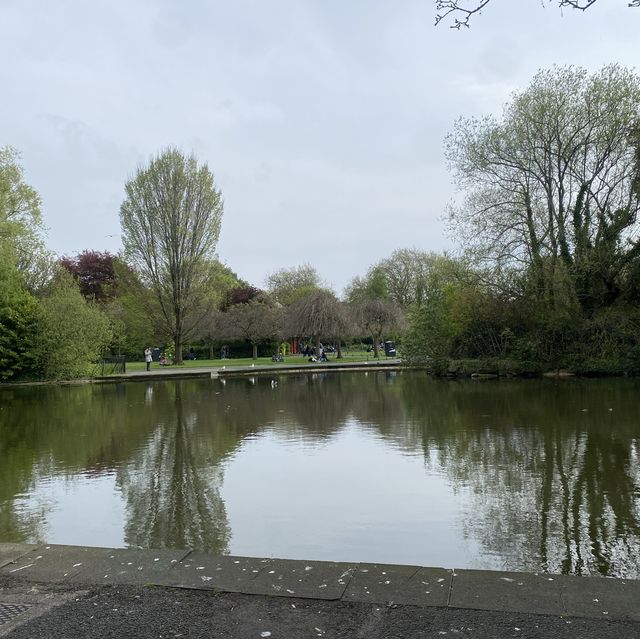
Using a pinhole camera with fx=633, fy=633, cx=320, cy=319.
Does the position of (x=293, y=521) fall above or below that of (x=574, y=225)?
below

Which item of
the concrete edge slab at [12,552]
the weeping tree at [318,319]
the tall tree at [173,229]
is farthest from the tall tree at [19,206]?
the concrete edge slab at [12,552]

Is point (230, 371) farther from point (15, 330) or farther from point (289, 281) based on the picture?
point (289, 281)

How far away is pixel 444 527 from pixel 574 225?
80.7ft

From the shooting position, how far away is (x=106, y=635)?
3430mm

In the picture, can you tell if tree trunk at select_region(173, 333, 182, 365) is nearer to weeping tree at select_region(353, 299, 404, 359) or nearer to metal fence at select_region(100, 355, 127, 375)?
metal fence at select_region(100, 355, 127, 375)

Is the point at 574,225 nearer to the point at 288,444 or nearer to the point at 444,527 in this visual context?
the point at 288,444

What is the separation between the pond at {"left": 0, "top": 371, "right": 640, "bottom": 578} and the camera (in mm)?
6055

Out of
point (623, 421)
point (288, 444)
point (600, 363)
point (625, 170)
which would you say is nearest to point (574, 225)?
point (625, 170)

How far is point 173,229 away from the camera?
4441 centimetres

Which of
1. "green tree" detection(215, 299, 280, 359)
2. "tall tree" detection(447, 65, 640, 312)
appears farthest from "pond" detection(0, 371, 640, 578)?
"green tree" detection(215, 299, 280, 359)

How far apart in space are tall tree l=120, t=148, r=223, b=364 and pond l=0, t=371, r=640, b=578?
28751 mm

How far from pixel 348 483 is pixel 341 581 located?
4.60 meters

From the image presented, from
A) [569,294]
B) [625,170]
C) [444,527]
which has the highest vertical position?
[625,170]

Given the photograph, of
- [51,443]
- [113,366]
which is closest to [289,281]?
[113,366]
